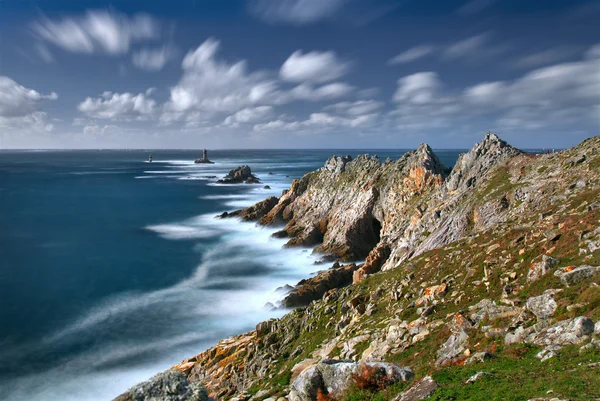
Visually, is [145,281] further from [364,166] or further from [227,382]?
[364,166]

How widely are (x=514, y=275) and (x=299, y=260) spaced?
3576cm

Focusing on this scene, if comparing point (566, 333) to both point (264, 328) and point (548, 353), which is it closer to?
point (548, 353)

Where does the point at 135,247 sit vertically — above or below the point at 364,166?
below

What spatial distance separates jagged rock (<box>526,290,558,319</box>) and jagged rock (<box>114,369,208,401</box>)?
1315cm

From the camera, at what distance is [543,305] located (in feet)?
49.4

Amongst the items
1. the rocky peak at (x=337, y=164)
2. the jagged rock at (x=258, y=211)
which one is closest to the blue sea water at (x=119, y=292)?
the jagged rock at (x=258, y=211)

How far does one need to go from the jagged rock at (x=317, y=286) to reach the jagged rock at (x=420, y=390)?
2395cm

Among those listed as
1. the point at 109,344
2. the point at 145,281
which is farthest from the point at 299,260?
the point at 109,344

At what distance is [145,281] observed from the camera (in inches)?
1935

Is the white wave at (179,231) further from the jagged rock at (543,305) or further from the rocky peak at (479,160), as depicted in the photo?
the jagged rock at (543,305)

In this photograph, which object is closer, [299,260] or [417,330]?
[417,330]

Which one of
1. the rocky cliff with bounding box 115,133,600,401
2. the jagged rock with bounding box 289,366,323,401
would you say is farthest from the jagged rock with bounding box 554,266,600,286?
the jagged rock with bounding box 289,366,323,401

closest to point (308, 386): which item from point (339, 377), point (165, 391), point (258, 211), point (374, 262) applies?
point (339, 377)

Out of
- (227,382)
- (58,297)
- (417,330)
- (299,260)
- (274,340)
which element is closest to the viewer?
(417,330)
